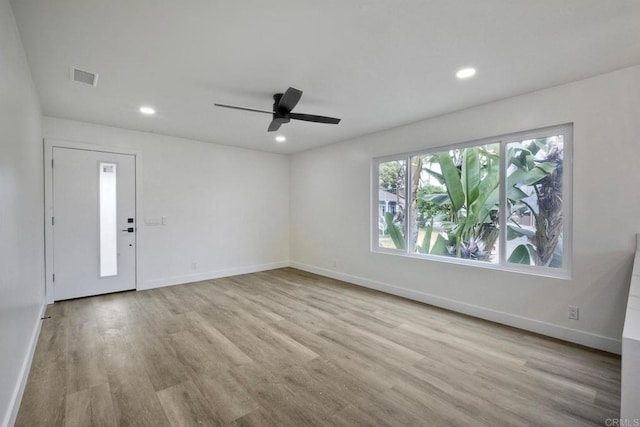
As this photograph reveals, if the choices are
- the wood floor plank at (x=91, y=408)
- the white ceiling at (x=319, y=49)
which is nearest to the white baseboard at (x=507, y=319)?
the white ceiling at (x=319, y=49)

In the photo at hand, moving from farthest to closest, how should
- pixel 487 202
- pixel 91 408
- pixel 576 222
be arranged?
pixel 487 202
pixel 576 222
pixel 91 408

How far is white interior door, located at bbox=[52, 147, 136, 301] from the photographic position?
13.6 feet

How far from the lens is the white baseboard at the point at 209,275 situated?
4.92 metres

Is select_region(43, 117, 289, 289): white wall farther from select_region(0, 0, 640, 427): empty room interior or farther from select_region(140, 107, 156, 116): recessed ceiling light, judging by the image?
select_region(140, 107, 156, 116): recessed ceiling light

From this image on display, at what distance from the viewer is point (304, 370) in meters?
2.42

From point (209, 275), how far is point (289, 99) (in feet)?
13.0

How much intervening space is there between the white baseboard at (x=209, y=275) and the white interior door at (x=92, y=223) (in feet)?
1.00

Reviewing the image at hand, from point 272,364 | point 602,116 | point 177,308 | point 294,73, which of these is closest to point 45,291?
point 177,308

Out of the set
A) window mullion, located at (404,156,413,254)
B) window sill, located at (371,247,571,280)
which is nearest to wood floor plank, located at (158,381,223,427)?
window sill, located at (371,247,571,280)

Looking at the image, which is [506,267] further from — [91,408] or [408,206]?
[91,408]

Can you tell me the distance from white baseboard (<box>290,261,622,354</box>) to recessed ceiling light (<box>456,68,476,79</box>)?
2.71m

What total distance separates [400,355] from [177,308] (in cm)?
299

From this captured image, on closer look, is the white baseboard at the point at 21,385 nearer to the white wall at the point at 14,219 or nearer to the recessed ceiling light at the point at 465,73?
the white wall at the point at 14,219

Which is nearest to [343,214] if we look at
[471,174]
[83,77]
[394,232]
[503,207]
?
[394,232]
